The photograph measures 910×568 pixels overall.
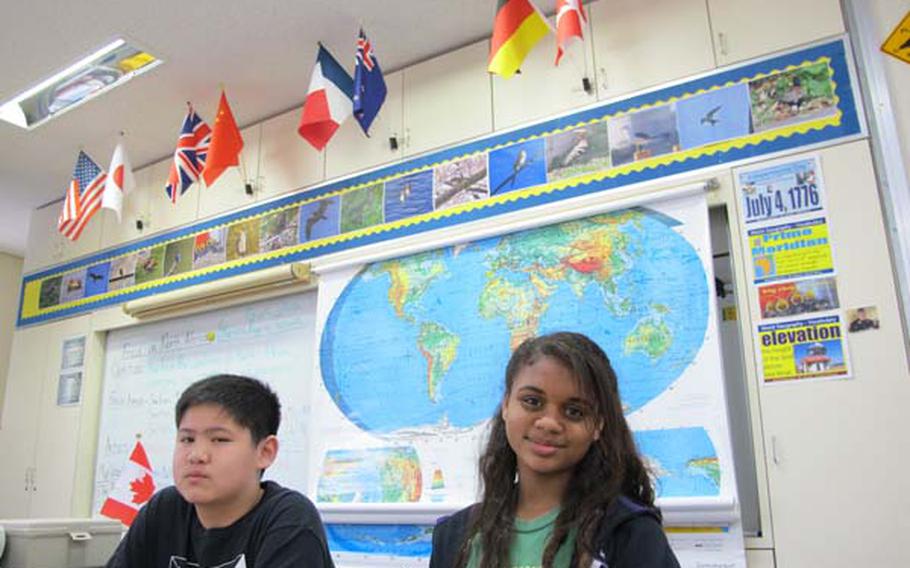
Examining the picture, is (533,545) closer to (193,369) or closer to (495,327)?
(495,327)

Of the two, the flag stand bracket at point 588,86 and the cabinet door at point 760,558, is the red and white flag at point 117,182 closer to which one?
the flag stand bracket at point 588,86

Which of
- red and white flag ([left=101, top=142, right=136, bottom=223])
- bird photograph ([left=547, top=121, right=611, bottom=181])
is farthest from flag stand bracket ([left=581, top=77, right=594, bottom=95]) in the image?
red and white flag ([left=101, top=142, right=136, bottom=223])

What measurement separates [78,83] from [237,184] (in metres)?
0.87

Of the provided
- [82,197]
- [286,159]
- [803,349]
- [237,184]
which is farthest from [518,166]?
[82,197]

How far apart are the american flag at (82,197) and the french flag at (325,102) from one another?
1.54m

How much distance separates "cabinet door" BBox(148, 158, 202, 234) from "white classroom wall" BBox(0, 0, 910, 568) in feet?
0.05

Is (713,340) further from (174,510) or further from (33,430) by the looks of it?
(33,430)

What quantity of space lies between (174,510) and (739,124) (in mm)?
2028

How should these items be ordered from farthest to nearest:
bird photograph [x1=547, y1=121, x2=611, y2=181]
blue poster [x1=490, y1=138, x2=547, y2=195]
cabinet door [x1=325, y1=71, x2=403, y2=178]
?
cabinet door [x1=325, y1=71, x2=403, y2=178] → blue poster [x1=490, y1=138, x2=547, y2=195] → bird photograph [x1=547, y1=121, x2=611, y2=181]

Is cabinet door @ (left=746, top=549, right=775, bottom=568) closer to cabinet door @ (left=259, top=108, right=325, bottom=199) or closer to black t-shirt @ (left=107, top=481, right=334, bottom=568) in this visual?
black t-shirt @ (left=107, top=481, right=334, bottom=568)

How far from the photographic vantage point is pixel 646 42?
2.75m

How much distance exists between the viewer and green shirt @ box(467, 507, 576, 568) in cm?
109

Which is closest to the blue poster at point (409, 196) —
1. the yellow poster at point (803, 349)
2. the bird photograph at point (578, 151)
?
the bird photograph at point (578, 151)

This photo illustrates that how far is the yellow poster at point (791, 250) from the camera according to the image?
7.33 feet
